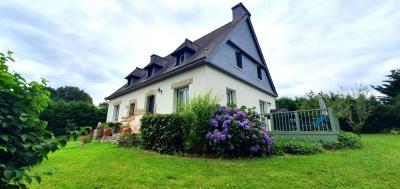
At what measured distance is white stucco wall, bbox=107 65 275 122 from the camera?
9.09m

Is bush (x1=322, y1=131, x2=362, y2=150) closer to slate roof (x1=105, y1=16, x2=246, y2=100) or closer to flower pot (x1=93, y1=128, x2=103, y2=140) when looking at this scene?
slate roof (x1=105, y1=16, x2=246, y2=100)

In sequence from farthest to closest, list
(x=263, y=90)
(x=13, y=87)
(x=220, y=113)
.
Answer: (x=263, y=90) → (x=220, y=113) → (x=13, y=87)

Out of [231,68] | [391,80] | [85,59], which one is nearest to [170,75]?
[231,68]

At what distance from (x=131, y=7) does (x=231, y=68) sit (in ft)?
18.8

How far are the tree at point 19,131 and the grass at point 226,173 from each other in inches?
78.0

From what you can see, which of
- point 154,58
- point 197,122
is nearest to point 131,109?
point 154,58

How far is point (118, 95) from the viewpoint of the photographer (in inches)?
601

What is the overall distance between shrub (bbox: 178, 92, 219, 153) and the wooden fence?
4445 millimetres

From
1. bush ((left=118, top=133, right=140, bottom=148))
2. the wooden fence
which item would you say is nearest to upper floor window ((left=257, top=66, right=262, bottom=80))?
the wooden fence

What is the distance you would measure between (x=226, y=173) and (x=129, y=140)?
17.3 ft

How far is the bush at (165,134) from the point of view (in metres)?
6.52

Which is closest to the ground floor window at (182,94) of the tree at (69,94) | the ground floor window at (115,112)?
the ground floor window at (115,112)

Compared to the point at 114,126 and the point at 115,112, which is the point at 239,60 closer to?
the point at 114,126

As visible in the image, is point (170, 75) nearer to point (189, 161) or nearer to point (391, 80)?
point (189, 161)
